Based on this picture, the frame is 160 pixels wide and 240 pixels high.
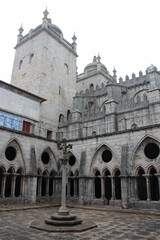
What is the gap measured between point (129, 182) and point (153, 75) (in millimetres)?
9938

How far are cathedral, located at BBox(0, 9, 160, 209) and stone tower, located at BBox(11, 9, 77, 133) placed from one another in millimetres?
126

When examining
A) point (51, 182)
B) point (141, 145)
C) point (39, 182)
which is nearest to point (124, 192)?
point (141, 145)

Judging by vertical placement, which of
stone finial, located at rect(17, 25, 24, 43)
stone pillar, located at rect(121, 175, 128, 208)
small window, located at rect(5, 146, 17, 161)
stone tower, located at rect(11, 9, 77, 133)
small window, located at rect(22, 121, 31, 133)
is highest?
stone finial, located at rect(17, 25, 24, 43)

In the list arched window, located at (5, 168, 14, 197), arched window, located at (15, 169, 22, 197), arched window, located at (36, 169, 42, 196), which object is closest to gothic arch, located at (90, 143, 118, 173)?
arched window, located at (36, 169, 42, 196)

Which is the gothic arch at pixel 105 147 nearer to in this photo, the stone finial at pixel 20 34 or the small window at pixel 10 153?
the small window at pixel 10 153

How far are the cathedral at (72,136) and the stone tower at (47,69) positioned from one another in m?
0.13

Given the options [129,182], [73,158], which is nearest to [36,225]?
[129,182]

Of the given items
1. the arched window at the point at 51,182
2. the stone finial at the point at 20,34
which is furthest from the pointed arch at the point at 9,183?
the stone finial at the point at 20,34

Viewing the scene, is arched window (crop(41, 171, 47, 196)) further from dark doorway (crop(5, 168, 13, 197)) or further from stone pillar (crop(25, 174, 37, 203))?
dark doorway (crop(5, 168, 13, 197))

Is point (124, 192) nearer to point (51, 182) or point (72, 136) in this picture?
point (51, 182)

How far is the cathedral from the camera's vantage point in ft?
50.7

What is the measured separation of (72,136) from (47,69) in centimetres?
897

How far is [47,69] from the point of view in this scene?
24.5 metres

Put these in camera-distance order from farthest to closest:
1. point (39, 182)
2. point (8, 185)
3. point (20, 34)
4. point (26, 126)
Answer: point (20, 34) < point (26, 126) < point (39, 182) < point (8, 185)
